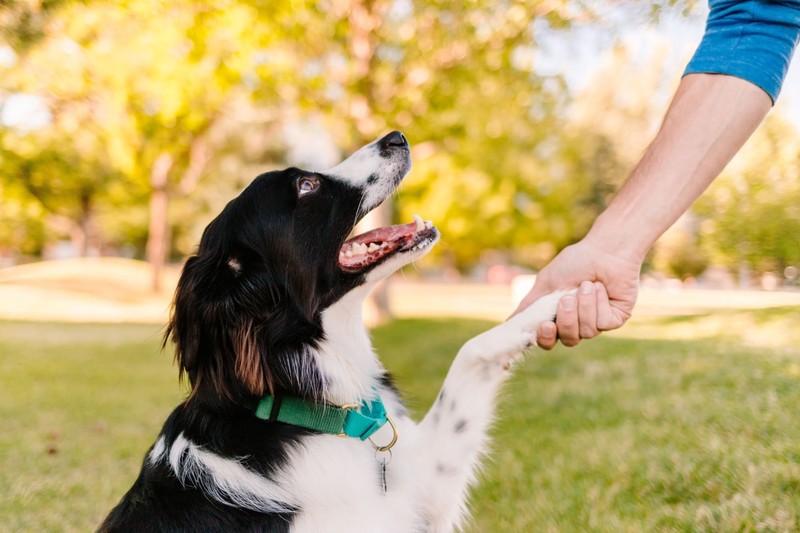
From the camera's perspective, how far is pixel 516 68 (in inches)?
520

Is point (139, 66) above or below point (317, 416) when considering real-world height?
above

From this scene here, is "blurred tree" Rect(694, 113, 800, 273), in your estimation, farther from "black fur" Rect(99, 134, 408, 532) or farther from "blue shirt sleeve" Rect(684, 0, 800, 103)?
"black fur" Rect(99, 134, 408, 532)

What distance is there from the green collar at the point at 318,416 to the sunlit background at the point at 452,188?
1.20m

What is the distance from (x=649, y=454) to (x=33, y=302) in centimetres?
1969

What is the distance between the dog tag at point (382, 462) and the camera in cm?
244

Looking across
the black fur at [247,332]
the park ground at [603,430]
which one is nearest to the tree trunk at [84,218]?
the park ground at [603,430]

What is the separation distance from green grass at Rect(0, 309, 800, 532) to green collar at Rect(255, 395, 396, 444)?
663mm

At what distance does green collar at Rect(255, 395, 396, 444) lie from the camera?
2.46 m

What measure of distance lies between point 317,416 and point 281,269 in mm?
728

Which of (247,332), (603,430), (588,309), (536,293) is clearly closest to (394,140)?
(536,293)

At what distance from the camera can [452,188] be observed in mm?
28656

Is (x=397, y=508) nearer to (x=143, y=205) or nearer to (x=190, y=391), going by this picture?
(x=190, y=391)

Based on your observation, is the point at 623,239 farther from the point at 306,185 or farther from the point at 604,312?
the point at 306,185

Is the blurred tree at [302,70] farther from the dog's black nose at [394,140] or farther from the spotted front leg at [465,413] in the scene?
the spotted front leg at [465,413]
